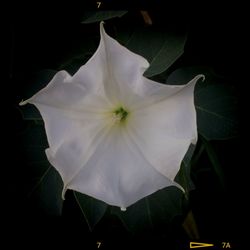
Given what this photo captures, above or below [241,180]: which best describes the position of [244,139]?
above

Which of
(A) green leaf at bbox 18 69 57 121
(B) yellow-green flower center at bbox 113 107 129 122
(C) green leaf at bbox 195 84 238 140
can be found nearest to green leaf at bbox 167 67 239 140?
(C) green leaf at bbox 195 84 238 140

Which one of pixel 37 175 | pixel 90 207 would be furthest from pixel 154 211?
pixel 37 175

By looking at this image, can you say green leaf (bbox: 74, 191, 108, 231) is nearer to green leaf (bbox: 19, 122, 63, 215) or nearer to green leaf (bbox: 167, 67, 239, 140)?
green leaf (bbox: 19, 122, 63, 215)

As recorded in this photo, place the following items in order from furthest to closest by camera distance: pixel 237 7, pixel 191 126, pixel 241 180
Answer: pixel 241 180, pixel 237 7, pixel 191 126

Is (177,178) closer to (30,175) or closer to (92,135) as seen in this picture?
(92,135)

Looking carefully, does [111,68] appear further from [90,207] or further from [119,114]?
[90,207]

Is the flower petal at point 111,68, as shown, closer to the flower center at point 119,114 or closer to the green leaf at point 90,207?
the flower center at point 119,114

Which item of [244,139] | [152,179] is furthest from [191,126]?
[244,139]
